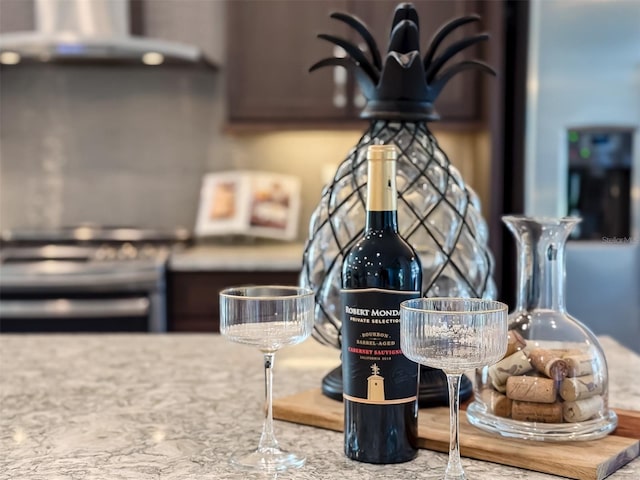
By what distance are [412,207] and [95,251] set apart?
2496 millimetres

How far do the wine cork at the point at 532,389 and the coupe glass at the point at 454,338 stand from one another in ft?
0.55

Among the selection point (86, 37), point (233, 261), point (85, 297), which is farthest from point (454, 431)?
point (86, 37)

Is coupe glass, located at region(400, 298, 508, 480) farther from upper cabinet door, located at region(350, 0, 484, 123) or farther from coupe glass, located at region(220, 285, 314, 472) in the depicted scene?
upper cabinet door, located at region(350, 0, 484, 123)

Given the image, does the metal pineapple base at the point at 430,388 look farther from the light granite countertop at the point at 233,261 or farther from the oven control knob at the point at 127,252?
the oven control knob at the point at 127,252

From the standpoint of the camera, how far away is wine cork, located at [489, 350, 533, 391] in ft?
3.42

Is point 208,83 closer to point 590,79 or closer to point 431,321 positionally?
point 590,79

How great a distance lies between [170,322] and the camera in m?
3.13

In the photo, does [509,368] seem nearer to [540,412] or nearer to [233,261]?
[540,412]

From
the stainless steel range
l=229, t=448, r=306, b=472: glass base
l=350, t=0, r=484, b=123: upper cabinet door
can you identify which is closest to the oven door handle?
the stainless steel range

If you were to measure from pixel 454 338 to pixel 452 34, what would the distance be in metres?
2.68

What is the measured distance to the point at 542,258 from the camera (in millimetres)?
1090

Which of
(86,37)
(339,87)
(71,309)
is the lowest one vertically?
(71,309)

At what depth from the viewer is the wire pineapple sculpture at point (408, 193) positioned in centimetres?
121

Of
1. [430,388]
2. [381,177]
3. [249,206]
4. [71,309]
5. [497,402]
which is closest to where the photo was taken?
[381,177]
